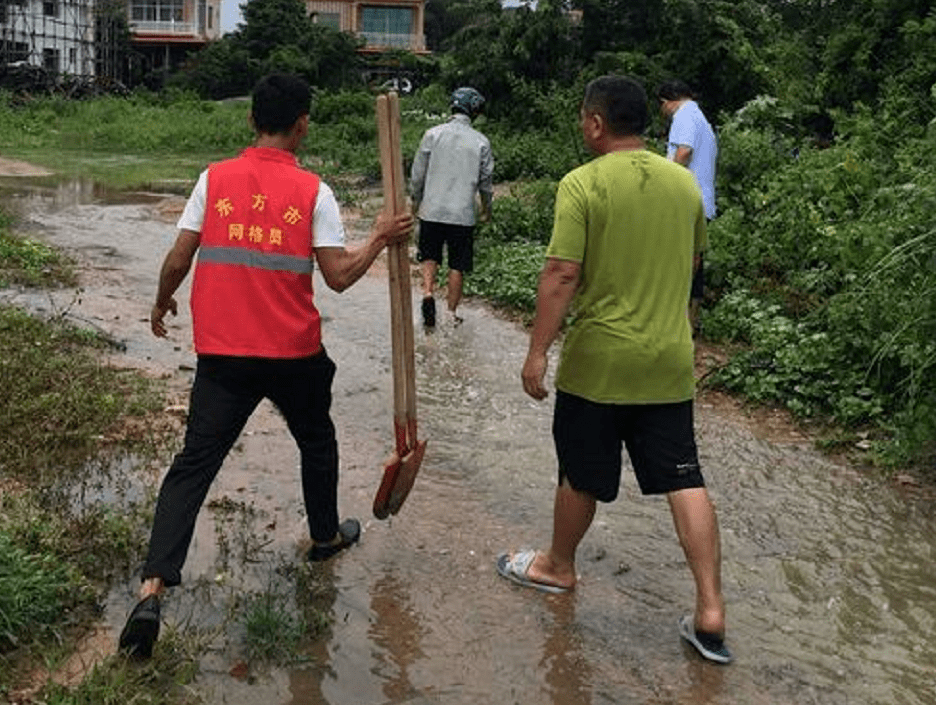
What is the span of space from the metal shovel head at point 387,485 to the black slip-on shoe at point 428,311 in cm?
439

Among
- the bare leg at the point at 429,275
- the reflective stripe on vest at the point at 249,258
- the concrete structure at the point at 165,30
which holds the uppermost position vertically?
the concrete structure at the point at 165,30

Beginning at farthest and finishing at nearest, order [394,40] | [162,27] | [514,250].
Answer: [394,40]
[162,27]
[514,250]

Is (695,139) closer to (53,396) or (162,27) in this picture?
(53,396)

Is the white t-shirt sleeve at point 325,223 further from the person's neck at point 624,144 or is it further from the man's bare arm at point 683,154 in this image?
the man's bare arm at point 683,154

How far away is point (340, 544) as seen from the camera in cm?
448

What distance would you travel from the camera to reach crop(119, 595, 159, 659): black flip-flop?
11.2ft

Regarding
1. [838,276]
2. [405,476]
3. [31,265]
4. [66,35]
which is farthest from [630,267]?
[66,35]

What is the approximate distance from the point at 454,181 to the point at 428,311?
1.06 metres

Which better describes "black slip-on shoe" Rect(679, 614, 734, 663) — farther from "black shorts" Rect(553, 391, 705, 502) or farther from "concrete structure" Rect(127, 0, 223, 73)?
"concrete structure" Rect(127, 0, 223, 73)

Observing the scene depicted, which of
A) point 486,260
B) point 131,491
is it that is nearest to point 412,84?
point 486,260

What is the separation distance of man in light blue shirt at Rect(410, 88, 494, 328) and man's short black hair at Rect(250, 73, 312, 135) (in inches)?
183

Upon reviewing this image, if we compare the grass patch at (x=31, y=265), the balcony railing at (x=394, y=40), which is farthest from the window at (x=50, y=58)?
the grass patch at (x=31, y=265)

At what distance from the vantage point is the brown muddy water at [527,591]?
3.68m

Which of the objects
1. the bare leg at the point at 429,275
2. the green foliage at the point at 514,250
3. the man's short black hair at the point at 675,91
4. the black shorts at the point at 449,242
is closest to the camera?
the man's short black hair at the point at 675,91
